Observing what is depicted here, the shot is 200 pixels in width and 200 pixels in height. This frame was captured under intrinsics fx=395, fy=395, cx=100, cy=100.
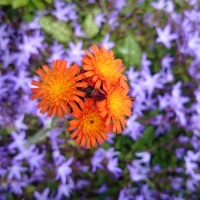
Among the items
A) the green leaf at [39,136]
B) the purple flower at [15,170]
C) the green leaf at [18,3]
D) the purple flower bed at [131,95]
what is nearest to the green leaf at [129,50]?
the purple flower bed at [131,95]

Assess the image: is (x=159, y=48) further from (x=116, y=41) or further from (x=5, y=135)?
(x=5, y=135)

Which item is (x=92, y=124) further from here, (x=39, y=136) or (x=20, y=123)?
(x=20, y=123)

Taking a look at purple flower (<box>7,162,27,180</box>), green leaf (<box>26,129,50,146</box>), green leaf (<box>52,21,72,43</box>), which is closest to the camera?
green leaf (<box>26,129,50,146</box>)

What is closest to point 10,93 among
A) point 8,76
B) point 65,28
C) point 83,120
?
point 8,76

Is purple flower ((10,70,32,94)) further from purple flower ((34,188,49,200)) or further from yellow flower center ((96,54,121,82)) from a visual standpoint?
yellow flower center ((96,54,121,82))

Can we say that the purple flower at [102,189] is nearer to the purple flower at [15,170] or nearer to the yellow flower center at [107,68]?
the purple flower at [15,170]

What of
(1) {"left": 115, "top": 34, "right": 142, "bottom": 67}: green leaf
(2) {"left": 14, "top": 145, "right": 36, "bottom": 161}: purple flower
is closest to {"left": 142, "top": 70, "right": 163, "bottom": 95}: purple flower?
(1) {"left": 115, "top": 34, "right": 142, "bottom": 67}: green leaf
